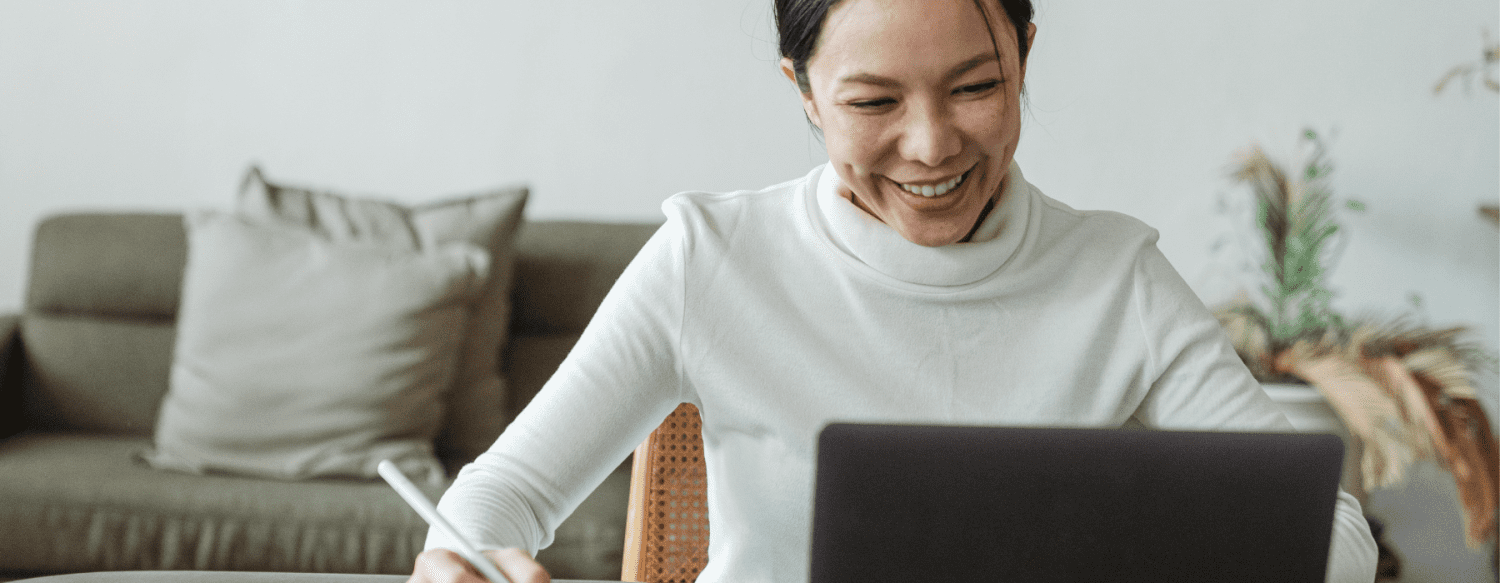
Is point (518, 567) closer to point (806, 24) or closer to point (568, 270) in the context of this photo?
point (806, 24)

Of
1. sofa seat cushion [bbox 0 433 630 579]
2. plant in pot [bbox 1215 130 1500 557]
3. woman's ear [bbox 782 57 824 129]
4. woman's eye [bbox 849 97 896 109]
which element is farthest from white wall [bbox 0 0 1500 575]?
woman's eye [bbox 849 97 896 109]

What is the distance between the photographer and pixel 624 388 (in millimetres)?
828

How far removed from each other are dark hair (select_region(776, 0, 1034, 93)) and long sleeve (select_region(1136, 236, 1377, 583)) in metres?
0.22

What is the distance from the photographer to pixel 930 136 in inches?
28.7

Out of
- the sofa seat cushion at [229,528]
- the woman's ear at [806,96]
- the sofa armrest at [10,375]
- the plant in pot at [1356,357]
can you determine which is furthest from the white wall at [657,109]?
the woman's ear at [806,96]

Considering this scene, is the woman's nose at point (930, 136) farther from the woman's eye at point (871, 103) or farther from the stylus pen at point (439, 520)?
the stylus pen at point (439, 520)

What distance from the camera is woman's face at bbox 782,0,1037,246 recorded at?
2.36ft

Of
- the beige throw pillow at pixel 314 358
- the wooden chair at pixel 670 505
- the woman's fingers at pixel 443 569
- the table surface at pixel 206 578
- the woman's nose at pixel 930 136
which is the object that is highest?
the woman's nose at pixel 930 136

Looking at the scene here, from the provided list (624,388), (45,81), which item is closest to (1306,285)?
(624,388)

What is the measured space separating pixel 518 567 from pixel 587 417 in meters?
0.24

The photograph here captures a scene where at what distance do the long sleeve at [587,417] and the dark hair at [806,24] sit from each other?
168 millimetres

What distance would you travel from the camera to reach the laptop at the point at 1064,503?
42cm

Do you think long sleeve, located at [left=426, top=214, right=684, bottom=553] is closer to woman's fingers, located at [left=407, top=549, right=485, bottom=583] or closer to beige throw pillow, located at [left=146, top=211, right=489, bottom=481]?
woman's fingers, located at [left=407, top=549, right=485, bottom=583]

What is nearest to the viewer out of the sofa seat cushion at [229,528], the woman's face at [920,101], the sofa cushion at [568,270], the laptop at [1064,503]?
the laptop at [1064,503]
